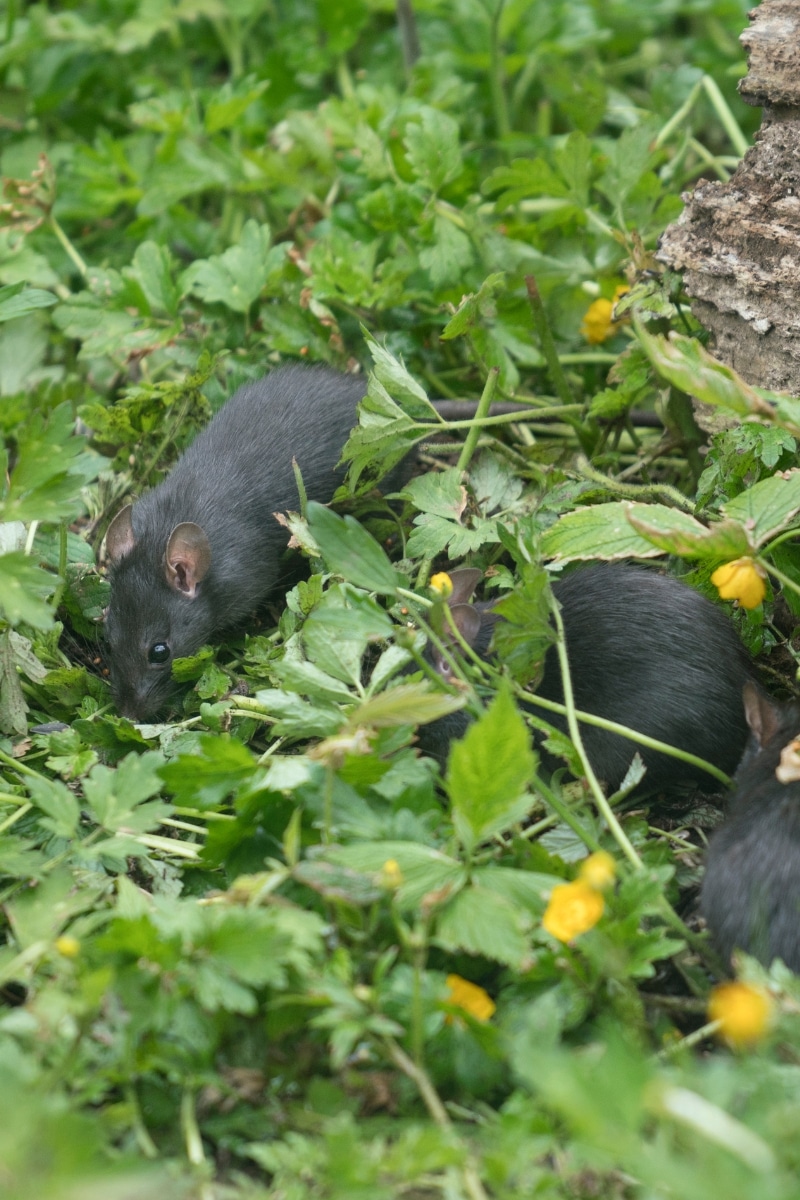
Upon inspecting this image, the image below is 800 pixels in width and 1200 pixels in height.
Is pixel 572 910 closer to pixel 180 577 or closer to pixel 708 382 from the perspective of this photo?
pixel 708 382

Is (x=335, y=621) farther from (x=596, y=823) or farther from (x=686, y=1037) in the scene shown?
(x=686, y=1037)

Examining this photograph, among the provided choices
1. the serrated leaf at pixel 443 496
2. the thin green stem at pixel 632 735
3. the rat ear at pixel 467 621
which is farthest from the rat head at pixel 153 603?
the thin green stem at pixel 632 735

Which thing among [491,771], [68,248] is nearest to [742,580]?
[491,771]

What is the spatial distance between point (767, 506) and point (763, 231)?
3.84ft

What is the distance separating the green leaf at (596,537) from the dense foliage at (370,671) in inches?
0.6

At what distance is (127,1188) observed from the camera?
1899mm

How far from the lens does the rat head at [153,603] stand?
433 cm

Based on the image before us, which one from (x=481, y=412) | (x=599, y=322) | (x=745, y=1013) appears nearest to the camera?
(x=745, y=1013)

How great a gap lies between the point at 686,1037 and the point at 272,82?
17.4 feet

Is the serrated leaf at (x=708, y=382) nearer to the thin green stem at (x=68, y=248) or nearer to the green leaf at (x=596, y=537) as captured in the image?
the green leaf at (x=596, y=537)

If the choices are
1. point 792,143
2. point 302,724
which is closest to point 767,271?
point 792,143

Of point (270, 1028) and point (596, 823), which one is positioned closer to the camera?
point (270, 1028)

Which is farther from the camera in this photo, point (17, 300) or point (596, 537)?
point (17, 300)

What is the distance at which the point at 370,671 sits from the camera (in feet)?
13.3
